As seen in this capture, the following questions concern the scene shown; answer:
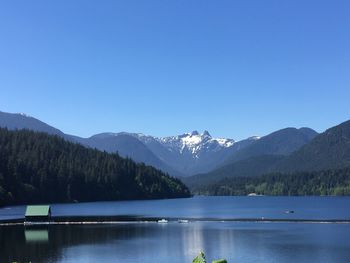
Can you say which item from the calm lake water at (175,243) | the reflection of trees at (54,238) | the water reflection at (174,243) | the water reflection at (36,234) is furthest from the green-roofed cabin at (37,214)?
the water reflection at (36,234)

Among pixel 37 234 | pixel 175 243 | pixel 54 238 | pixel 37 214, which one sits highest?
pixel 37 214

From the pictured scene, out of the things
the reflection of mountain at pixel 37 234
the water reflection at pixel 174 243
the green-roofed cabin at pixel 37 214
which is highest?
the green-roofed cabin at pixel 37 214

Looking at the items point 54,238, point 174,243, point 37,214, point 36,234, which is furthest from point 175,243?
point 37,214

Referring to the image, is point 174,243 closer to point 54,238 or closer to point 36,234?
point 54,238

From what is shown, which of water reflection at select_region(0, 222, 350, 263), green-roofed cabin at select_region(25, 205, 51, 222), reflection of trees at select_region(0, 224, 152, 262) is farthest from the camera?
green-roofed cabin at select_region(25, 205, 51, 222)

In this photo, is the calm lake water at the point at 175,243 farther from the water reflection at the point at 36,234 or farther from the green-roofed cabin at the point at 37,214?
the green-roofed cabin at the point at 37,214

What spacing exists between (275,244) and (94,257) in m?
28.0

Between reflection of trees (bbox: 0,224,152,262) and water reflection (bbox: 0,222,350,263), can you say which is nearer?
water reflection (bbox: 0,222,350,263)

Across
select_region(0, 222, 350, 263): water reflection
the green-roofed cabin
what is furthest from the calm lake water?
the green-roofed cabin

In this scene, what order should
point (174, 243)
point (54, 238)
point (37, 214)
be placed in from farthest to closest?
point (37, 214), point (54, 238), point (174, 243)

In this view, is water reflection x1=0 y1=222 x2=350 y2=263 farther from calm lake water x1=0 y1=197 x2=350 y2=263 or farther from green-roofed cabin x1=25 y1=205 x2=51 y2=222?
green-roofed cabin x1=25 y1=205 x2=51 y2=222

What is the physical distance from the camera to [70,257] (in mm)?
68875

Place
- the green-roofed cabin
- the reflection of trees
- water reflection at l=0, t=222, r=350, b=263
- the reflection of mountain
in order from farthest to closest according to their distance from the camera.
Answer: the green-roofed cabin → the reflection of mountain → the reflection of trees → water reflection at l=0, t=222, r=350, b=263

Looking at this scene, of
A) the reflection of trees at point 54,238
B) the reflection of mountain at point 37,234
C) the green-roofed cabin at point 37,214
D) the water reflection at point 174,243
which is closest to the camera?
the water reflection at point 174,243
